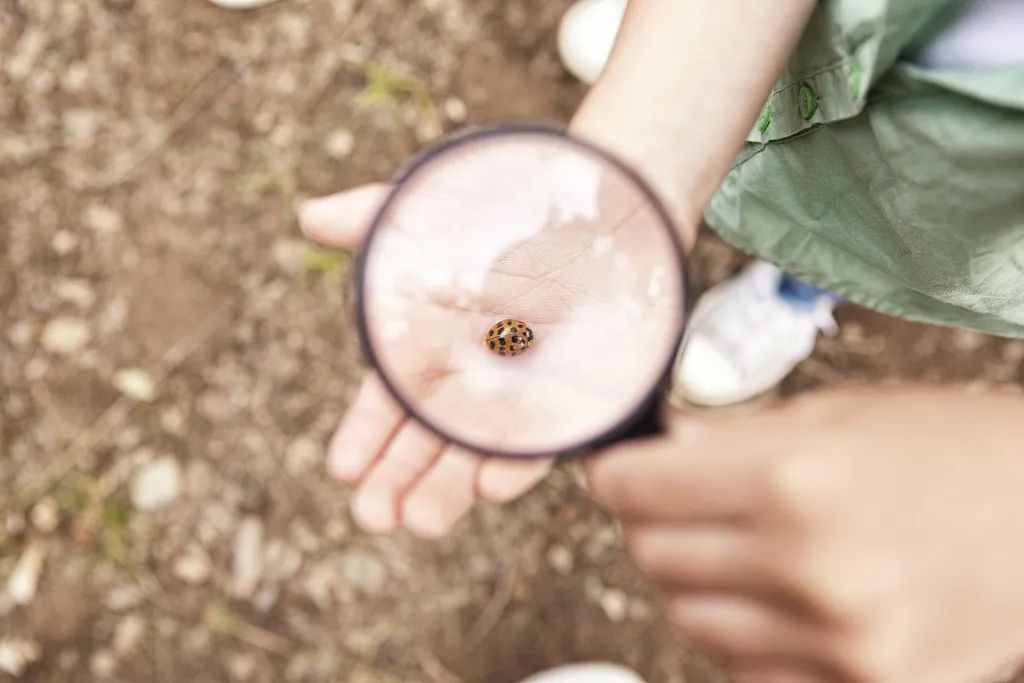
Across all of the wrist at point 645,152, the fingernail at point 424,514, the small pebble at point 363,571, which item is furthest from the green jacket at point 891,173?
the small pebble at point 363,571

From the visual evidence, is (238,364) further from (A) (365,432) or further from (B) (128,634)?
(A) (365,432)

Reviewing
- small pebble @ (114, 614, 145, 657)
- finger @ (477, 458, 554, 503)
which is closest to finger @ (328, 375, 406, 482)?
finger @ (477, 458, 554, 503)

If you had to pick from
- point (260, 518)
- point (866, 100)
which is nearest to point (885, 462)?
point (866, 100)

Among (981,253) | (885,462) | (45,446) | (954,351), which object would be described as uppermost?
(885,462)

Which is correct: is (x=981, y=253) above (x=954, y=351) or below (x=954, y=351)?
above

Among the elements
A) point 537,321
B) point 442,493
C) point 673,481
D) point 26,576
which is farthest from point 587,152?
point 26,576

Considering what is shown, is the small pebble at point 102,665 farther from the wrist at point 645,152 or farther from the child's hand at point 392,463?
the wrist at point 645,152

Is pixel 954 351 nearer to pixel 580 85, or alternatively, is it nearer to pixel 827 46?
pixel 580 85
